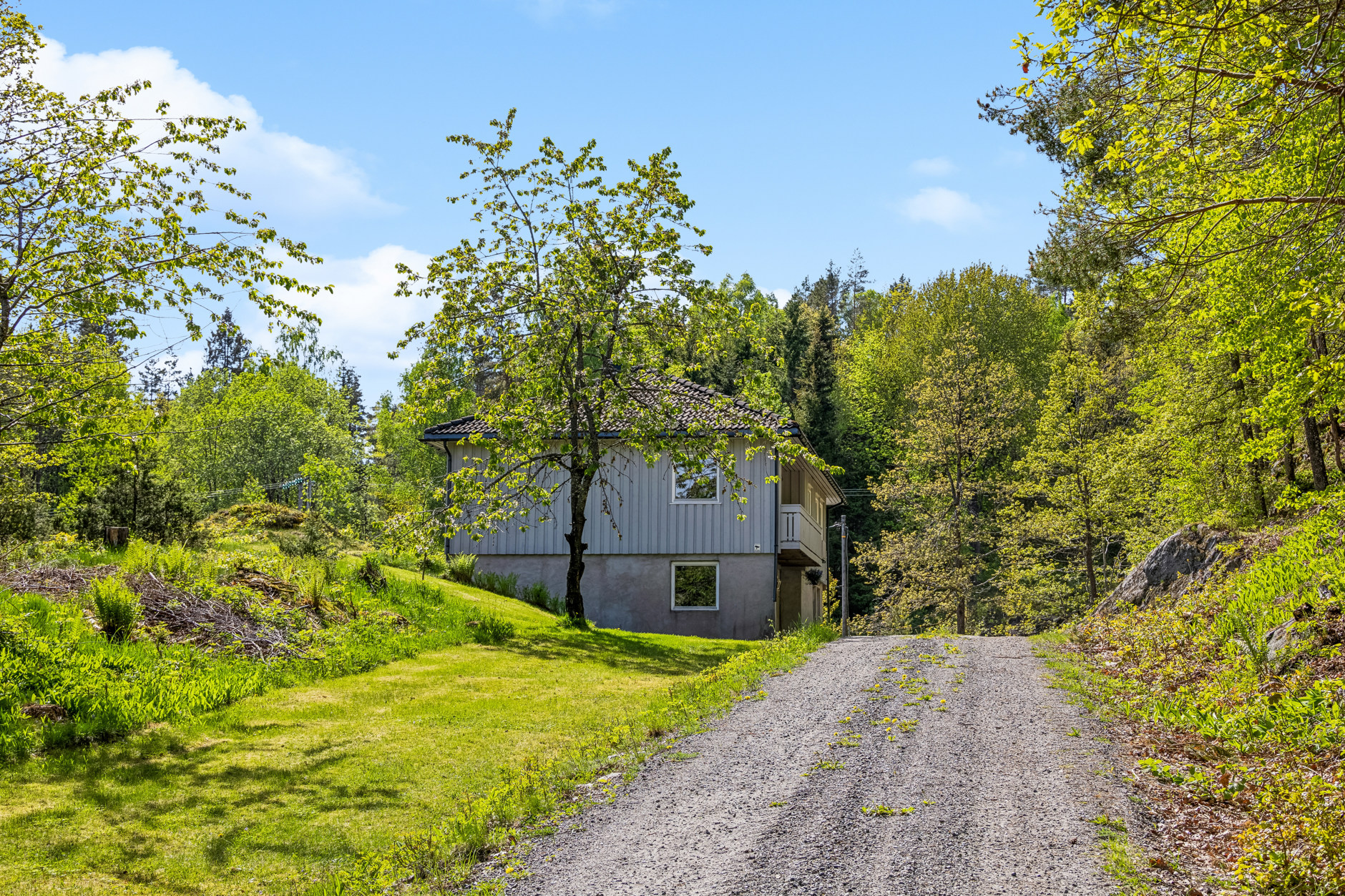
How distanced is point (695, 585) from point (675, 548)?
1.25 metres

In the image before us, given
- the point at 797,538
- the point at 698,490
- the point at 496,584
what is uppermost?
the point at 698,490

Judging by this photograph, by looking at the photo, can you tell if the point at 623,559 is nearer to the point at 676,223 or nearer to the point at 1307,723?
the point at 676,223

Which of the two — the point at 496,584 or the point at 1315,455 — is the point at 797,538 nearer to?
the point at 496,584

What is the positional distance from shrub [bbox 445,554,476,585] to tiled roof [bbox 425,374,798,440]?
3262mm

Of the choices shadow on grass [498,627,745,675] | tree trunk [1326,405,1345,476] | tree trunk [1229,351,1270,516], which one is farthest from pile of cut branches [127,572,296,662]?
tree trunk [1229,351,1270,516]

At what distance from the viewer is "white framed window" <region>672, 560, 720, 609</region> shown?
77.1ft

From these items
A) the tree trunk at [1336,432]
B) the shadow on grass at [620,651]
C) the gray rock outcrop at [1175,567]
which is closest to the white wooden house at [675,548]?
the shadow on grass at [620,651]

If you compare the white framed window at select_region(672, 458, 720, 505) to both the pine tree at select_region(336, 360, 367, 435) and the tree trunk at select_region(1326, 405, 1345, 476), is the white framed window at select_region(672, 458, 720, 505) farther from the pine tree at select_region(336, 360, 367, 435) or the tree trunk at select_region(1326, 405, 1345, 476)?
the pine tree at select_region(336, 360, 367, 435)

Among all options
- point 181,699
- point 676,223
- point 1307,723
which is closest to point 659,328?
point 676,223

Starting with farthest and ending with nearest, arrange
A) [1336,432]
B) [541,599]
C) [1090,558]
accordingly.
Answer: [1090,558]
[541,599]
[1336,432]

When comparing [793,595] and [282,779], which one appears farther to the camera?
[793,595]

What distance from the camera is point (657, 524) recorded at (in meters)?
23.6

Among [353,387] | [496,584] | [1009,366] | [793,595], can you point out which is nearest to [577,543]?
[496,584]

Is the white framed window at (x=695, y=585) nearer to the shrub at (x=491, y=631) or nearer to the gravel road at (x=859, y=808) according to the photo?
the shrub at (x=491, y=631)
